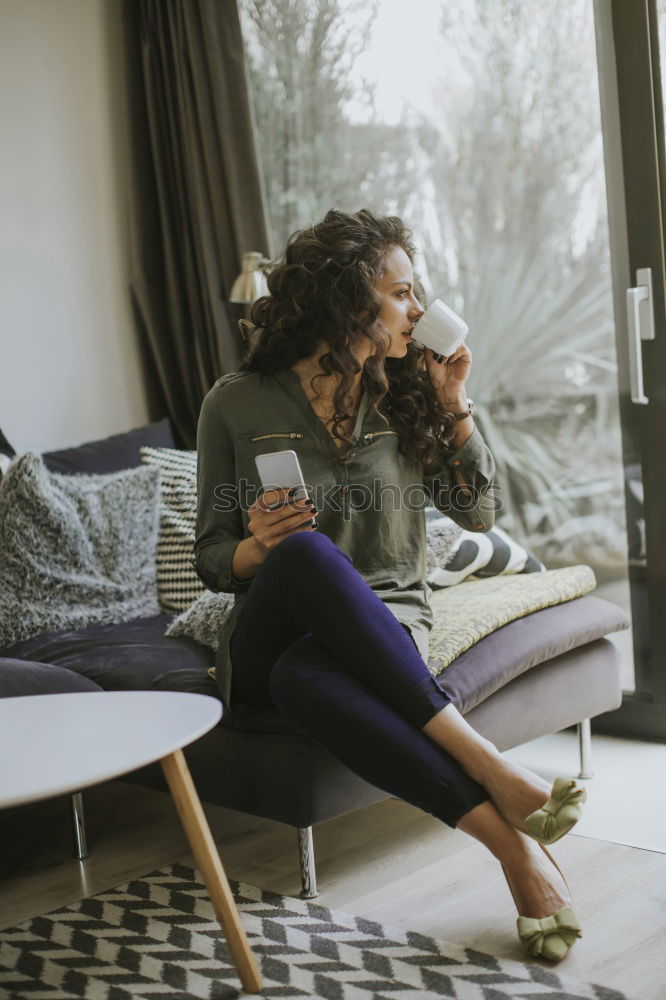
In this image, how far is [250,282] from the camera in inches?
121

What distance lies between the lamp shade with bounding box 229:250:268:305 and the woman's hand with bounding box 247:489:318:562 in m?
1.37

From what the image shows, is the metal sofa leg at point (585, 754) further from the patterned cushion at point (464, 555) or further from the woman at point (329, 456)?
the woman at point (329, 456)

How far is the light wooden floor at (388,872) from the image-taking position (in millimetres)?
1650

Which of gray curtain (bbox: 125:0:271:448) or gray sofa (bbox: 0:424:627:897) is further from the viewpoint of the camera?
gray curtain (bbox: 125:0:271:448)

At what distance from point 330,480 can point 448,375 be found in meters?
0.31

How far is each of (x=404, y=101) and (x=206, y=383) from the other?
107cm

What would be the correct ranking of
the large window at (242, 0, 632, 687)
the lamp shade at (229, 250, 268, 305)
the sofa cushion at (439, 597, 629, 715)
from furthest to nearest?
the lamp shade at (229, 250, 268, 305) < the large window at (242, 0, 632, 687) < the sofa cushion at (439, 597, 629, 715)

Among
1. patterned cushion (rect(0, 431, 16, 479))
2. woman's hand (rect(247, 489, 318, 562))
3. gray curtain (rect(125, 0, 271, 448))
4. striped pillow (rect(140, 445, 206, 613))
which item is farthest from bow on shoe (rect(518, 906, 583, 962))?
gray curtain (rect(125, 0, 271, 448))

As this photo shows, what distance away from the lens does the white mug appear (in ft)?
6.22

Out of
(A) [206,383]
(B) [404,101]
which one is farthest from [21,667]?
(B) [404,101]

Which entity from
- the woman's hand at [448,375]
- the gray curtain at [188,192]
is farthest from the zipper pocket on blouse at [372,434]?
the gray curtain at [188,192]

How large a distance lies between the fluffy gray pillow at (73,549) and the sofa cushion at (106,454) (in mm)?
79

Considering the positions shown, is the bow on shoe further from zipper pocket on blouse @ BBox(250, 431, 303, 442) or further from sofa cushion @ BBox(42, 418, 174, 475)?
sofa cushion @ BBox(42, 418, 174, 475)

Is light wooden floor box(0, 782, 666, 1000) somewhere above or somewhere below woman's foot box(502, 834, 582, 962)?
below
